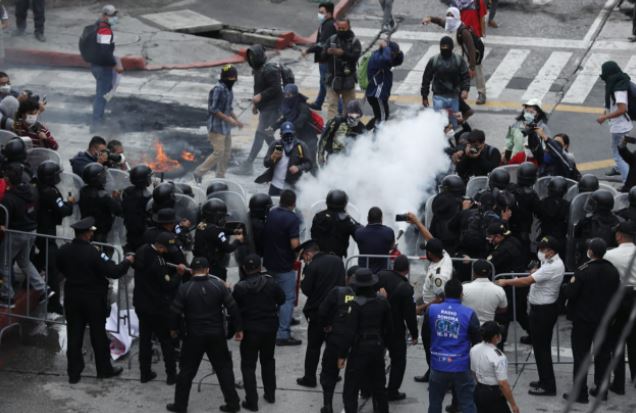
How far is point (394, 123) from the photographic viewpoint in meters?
18.6

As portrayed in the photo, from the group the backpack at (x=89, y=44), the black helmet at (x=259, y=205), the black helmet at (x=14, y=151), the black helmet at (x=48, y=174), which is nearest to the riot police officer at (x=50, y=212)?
the black helmet at (x=48, y=174)

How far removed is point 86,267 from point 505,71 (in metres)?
12.2

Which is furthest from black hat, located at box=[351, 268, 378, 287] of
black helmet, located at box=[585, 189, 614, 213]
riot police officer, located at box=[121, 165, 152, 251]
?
riot police officer, located at box=[121, 165, 152, 251]

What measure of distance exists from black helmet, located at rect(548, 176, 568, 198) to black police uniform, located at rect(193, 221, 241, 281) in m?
3.60

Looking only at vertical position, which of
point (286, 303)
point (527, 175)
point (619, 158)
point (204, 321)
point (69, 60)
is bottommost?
point (286, 303)

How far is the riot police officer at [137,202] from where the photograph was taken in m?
15.0

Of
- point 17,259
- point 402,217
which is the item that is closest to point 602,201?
point 402,217

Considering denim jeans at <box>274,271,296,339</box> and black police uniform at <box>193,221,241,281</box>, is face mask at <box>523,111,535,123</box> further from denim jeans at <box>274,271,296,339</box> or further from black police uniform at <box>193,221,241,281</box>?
black police uniform at <box>193,221,241,281</box>

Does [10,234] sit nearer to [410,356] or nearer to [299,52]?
[410,356]

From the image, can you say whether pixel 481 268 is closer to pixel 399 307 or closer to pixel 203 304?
pixel 399 307

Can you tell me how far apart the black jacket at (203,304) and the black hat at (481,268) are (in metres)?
2.31

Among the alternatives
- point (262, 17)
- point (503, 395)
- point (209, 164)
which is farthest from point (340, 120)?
point (262, 17)

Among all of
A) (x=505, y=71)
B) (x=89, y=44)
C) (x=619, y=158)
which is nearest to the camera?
(x=619, y=158)

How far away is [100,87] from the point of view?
21.2 metres
